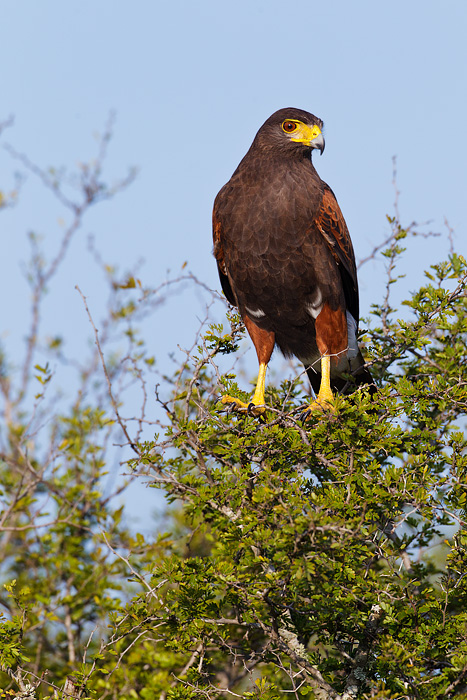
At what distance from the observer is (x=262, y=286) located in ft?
16.5

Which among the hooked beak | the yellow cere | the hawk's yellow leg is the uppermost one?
the yellow cere

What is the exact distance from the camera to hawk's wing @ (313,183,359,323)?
4.97m

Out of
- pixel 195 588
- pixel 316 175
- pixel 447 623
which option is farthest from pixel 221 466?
pixel 316 175

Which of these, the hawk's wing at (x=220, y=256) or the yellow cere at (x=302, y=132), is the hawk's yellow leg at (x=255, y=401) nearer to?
the hawk's wing at (x=220, y=256)

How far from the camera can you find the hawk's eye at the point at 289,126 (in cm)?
540

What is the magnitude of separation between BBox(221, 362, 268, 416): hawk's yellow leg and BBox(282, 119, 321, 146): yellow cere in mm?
1664

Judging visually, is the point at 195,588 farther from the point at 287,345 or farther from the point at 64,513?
the point at 287,345

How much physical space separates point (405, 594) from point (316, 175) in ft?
10.2

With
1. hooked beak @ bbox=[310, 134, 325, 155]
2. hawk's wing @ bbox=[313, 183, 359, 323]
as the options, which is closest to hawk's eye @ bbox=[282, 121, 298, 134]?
hooked beak @ bbox=[310, 134, 325, 155]

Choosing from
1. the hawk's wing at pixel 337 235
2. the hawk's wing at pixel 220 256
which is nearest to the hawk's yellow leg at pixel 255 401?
the hawk's wing at pixel 220 256

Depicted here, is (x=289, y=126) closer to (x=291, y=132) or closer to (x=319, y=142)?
(x=291, y=132)

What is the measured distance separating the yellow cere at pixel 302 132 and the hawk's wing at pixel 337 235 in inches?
14.5

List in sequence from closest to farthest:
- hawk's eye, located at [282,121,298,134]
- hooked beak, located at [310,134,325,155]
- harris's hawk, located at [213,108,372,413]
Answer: harris's hawk, located at [213,108,372,413] → hooked beak, located at [310,134,325,155] → hawk's eye, located at [282,121,298,134]

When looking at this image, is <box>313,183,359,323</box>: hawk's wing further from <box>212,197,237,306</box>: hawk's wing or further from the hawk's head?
<box>212,197,237,306</box>: hawk's wing
